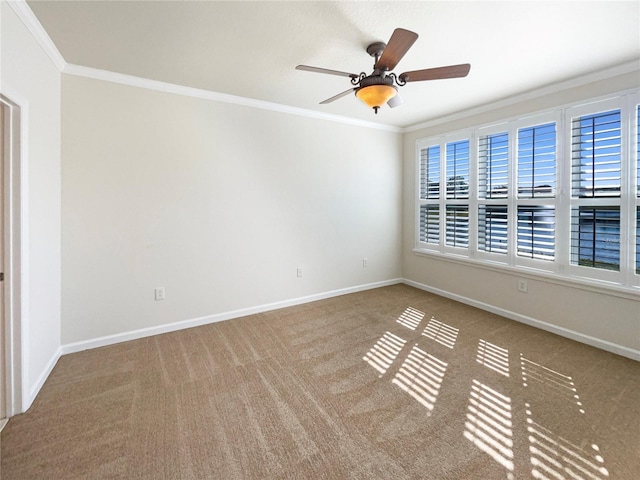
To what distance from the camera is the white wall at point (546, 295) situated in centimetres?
269

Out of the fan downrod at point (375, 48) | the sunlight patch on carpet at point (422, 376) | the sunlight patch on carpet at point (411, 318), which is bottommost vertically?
the sunlight patch on carpet at point (422, 376)

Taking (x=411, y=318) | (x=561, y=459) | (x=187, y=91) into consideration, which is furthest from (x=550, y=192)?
(x=187, y=91)

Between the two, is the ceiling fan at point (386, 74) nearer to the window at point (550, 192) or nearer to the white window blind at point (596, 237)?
the window at point (550, 192)

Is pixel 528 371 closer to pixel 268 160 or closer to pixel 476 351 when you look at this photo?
pixel 476 351

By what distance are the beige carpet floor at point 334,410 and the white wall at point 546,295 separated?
0.64ft

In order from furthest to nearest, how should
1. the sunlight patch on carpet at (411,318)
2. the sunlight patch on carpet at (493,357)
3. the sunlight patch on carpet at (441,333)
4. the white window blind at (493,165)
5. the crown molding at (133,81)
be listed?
the white window blind at (493,165) < the sunlight patch on carpet at (411,318) < the sunlight patch on carpet at (441,333) < the sunlight patch on carpet at (493,357) < the crown molding at (133,81)

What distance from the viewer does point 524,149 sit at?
11.0ft

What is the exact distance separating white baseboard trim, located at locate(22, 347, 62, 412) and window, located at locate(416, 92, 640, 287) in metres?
4.56

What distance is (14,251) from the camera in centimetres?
192

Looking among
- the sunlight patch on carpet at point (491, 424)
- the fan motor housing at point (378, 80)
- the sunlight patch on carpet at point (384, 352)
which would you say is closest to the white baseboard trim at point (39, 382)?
the sunlight patch on carpet at point (384, 352)

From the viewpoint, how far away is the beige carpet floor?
1562 millimetres

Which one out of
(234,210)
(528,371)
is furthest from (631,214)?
(234,210)

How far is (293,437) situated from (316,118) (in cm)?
361

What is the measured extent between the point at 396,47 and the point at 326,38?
0.68m
